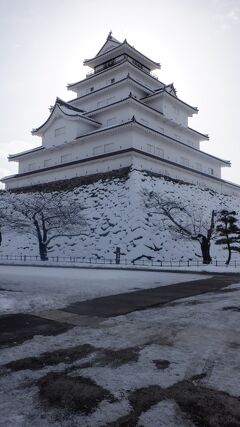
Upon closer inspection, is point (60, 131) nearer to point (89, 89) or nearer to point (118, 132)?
point (89, 89)

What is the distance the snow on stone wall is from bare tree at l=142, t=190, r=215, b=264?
0.65m

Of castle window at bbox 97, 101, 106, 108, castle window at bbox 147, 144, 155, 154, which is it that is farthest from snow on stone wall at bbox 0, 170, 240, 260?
castle window at bbox 97, 101, 106, 108

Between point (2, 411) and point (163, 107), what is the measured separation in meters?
44.6

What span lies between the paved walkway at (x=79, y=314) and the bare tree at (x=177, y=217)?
50.9ft

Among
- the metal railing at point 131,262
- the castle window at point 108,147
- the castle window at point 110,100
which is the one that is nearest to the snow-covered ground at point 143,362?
the metal railing at point 131,262

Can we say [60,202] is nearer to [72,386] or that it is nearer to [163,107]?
[163,107]

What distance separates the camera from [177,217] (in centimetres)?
3017

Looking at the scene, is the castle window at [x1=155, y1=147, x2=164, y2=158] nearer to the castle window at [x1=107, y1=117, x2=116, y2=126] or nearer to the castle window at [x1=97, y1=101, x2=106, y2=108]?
the castle window at [x1=107, y1=117, x2=116, y2=126]

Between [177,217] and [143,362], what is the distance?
25888 millimetres

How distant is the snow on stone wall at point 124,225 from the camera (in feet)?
89.7

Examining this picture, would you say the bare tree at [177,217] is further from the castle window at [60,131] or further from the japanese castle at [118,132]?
the castle window at [60,131]

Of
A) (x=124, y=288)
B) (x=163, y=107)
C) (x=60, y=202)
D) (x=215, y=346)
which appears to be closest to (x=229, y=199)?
(x=163, y=107)

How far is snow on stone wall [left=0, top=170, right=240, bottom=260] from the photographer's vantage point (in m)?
27.3

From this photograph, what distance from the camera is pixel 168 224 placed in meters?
28.9
